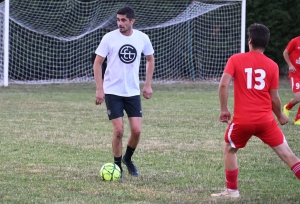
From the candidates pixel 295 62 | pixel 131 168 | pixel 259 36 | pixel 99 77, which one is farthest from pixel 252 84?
pixel 295 62

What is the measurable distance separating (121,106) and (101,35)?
14.9 meters

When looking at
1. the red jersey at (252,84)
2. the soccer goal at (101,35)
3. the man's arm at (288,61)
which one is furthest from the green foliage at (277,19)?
the red jersey at (252,84)

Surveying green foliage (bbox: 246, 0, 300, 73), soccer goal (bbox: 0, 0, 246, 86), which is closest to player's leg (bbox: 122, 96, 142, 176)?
soccer goal (bbox: 0, 0, 246, 86)

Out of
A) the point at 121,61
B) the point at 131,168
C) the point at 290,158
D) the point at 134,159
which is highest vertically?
the point at 121,61

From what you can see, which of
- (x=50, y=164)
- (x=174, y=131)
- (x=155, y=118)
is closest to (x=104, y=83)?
(x=50, y=164)

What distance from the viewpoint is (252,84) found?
595cm

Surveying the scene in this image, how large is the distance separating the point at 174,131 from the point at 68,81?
36.1 feet

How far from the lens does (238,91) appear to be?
5996 mm

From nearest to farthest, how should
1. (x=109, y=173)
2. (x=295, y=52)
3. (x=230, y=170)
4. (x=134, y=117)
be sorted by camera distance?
(x=230, y=170)
(x=109, y=173)
(x=134, y=117)
(x=295, y=52)

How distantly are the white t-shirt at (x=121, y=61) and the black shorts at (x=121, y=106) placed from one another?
0.18 feet

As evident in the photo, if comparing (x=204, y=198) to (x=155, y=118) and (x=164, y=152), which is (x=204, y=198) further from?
(x=155, y=118)

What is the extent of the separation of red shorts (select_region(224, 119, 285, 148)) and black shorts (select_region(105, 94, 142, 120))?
1.56 metres

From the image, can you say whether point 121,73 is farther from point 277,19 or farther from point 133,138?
point 277,19

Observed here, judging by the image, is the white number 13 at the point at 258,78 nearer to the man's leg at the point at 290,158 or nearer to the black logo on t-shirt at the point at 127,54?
the man's leg at the point at 290,158
